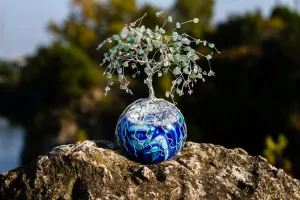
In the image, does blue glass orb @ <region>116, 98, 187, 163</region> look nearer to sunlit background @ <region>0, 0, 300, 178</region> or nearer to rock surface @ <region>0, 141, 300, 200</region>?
rock surface @ <region>0, 141, 300, 200</region>

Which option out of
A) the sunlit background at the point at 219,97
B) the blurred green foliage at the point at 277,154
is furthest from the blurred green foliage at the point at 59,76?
the blurred green foliage at the point at 277,154

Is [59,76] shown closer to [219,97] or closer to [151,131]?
[219,97]

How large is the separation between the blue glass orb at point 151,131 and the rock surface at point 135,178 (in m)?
0.10

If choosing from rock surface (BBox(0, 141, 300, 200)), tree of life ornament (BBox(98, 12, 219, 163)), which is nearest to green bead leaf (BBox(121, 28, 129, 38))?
tree of life ornament (BBox(98, 12, 219, 163))

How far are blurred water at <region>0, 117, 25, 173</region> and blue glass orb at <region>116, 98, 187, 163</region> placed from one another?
56.4ft

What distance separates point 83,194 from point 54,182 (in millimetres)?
324

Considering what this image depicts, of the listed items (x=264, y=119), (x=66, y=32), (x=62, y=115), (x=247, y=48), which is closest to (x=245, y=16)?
(x=247, y=48)

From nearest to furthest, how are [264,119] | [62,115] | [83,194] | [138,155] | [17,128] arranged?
1. [83,194]
2. [138,155]
3. [264,119]
4. [62,115]
5. [17,128]

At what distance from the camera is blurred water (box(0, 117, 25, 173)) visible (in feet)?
74.6

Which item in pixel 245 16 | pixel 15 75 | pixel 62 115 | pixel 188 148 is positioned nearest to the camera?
pixel 188 148

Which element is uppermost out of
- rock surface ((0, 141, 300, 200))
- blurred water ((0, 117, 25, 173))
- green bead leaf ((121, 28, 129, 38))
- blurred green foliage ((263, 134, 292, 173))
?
blurred water ((0, 117, 25, 173))

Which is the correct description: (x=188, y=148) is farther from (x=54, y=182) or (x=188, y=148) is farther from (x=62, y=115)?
(x=62, y=115)

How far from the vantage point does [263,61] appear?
15891 mm

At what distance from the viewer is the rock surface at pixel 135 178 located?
4254 millimetres
